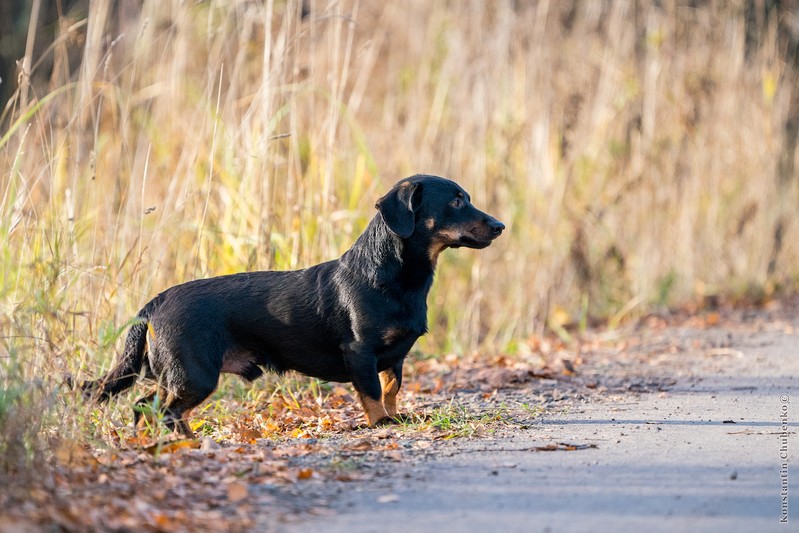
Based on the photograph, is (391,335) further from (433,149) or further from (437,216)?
(433,149)

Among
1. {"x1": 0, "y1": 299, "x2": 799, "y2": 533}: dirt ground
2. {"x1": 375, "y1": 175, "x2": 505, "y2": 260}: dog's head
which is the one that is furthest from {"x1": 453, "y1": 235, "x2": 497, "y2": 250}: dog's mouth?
{"x1": 0, "y1": 299, "x2": 799, "y2": 533}: dirt ground

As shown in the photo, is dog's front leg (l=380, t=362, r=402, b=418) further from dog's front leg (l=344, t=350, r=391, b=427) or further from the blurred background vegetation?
the blurred background vegetation

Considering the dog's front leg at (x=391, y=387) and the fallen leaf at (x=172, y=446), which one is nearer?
the fallen leaf at (x=172, y=446)

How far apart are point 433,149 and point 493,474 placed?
4300 mm

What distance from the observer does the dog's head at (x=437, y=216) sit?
4.75 meters

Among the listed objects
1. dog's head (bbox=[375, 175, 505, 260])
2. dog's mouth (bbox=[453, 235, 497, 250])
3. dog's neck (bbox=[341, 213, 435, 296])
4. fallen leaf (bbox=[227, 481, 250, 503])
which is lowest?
fallen leaf (bbox=[227, 481, 250, 503])

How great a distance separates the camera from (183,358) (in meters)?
4.45

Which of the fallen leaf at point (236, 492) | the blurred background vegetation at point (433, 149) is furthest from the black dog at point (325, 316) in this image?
the fallen leaf at point (236, 492)

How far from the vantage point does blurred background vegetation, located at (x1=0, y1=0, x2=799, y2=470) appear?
5.54 metres

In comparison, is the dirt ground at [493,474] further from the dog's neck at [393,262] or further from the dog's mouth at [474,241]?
the dog's mouth at [474,241]

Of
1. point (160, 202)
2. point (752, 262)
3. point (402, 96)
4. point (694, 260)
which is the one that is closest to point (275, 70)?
point (160, 202)

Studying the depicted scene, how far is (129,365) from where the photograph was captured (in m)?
4.57

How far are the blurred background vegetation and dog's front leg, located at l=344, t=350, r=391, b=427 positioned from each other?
3.53 ft

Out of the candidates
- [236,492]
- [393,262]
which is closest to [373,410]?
[393,262]
